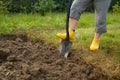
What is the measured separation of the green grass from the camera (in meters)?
5.73

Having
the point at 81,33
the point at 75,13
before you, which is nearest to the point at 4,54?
the point at 75,13

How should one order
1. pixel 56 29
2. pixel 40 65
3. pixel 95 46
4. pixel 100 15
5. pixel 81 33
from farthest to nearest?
pixel 56 29, pixel 81 33, pixel 95 46, pixel 100 15, pixel 40 65

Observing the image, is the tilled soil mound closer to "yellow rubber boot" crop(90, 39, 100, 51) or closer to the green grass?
"yellow rubber boot" crop(90, 39, 100, 51)

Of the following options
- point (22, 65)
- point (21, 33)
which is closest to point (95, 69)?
point (22, 65)

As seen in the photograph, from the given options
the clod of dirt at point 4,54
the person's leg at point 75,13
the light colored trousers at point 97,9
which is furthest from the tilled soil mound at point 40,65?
the light colored trousers at point 97,9

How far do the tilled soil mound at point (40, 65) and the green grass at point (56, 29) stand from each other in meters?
0.53

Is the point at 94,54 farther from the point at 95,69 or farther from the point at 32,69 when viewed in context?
the point at 32,69

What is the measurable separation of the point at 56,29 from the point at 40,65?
2.64 meters

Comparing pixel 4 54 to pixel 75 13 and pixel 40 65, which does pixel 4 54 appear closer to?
pixel 40 65

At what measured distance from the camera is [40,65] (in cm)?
463

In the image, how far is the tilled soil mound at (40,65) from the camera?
13.9ft

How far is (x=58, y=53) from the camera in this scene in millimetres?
5289

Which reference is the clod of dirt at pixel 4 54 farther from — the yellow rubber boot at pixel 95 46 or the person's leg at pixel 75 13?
the yellow rubber boot at pixel 95 46

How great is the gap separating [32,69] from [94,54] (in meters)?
1.21
